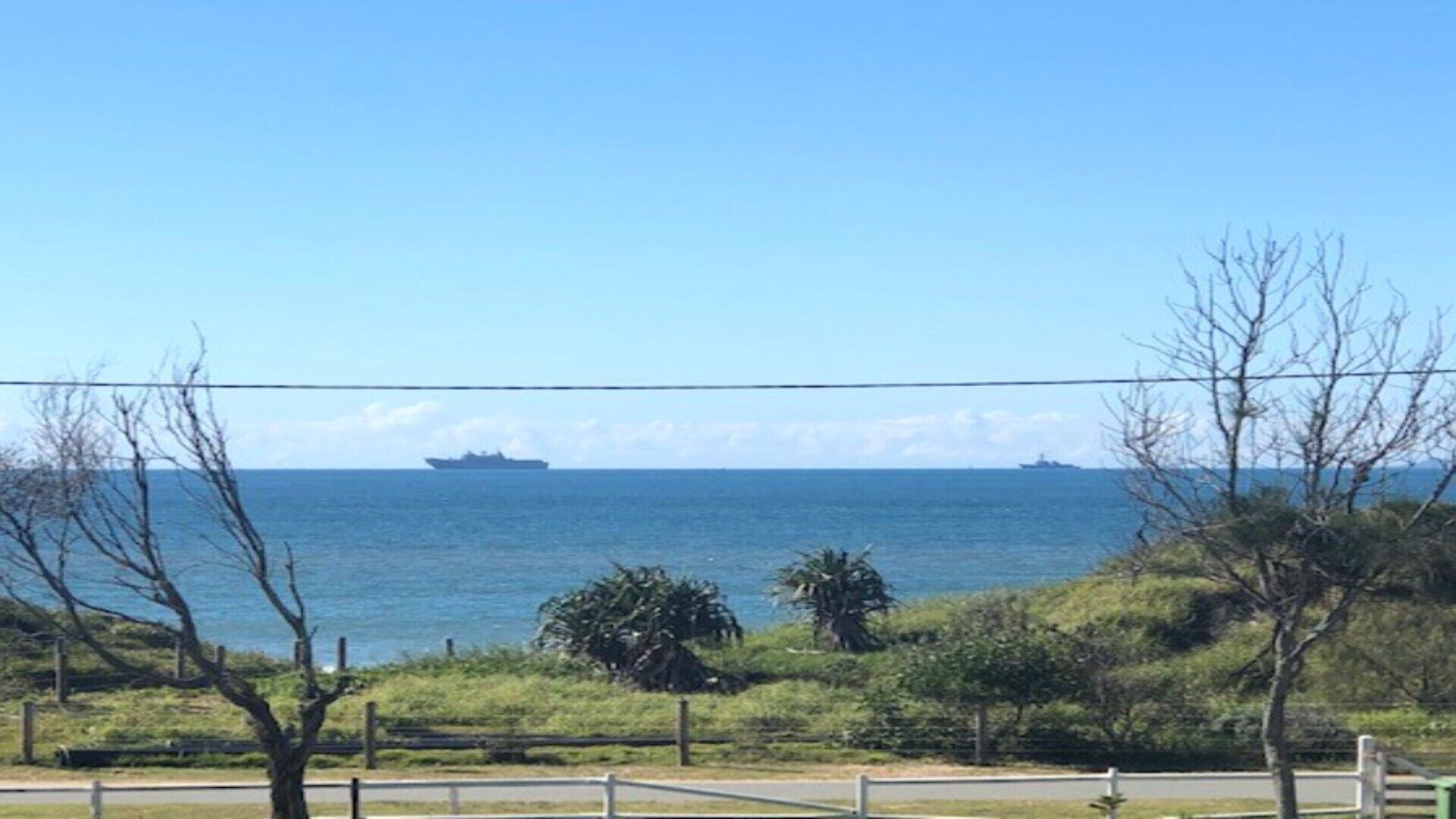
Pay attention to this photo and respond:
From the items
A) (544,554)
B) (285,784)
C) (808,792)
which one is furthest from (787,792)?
(544,554)

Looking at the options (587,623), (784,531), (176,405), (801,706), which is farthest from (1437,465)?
(784,531)

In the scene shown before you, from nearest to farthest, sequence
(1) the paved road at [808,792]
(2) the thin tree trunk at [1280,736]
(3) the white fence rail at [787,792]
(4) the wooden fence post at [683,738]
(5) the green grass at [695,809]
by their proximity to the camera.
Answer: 1. (2) the thin tree trunk at [1280,736]
2. (3) the white fence rail at [787,792]
3. (5) the green grass at [695,809]
4. (1) the paved road at [808,792]
5. (4) the wooden fence post at [683,738]

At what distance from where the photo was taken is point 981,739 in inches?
1056

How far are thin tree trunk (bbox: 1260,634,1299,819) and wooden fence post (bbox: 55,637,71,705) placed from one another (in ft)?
70.6

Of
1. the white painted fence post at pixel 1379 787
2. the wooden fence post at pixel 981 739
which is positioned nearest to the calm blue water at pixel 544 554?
the wooden fence post at pixel 981 739

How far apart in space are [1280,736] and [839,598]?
23.6m

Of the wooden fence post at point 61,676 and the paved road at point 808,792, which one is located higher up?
the wooden fence post at point 61,676

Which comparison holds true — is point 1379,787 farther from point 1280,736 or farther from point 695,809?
point 695,809

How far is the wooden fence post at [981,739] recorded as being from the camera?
26766 millimetres

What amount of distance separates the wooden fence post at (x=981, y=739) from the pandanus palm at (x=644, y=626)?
332 inches

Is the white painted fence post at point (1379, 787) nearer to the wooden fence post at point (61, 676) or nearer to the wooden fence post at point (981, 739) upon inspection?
the wooden fence post at point (981, 739)

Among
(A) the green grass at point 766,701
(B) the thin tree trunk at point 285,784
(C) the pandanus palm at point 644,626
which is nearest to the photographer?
(B) the thin tree trunk at point 285,784

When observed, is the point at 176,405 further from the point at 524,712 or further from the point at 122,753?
the point at 524,712

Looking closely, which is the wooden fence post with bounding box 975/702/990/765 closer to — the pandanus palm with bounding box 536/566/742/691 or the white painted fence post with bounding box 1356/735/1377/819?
the white painted fence post with bounding box 1356/735/1377/819
